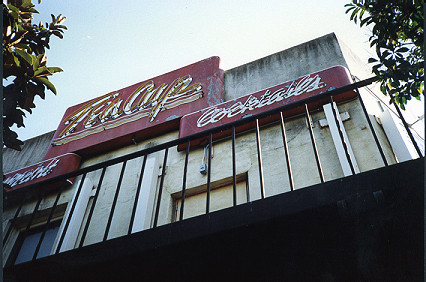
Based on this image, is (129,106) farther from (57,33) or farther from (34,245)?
(57,33)

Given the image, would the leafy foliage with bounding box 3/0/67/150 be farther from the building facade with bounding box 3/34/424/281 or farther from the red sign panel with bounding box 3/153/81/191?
the red sign panel with bounding box 3/153/81/191

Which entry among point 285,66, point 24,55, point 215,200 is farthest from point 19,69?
point 285,66

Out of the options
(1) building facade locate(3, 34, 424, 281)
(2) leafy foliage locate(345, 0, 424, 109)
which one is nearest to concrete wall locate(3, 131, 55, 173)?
(1) building facade locate(3, 34, 424, 281)

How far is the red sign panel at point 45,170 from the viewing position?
7.46 m

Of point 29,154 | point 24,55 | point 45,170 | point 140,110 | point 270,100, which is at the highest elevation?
point 29,154

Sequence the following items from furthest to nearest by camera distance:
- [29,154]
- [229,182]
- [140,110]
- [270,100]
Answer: [29,154], [140,110], [270,100], [229,182]

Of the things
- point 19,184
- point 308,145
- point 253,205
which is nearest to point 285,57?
point 308,145

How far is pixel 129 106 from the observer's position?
8273 mm

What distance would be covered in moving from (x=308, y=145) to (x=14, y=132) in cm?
398

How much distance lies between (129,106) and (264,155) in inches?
146

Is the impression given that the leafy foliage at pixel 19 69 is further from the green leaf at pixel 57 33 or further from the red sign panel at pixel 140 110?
the red sign panel at pixel 140 110

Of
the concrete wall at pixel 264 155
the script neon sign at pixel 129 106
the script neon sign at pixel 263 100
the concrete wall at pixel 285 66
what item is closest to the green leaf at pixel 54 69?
the concrete wall at pixel 264 155

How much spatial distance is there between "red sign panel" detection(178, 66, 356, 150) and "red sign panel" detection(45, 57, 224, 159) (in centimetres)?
55

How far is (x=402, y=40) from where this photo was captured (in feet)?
11.7
